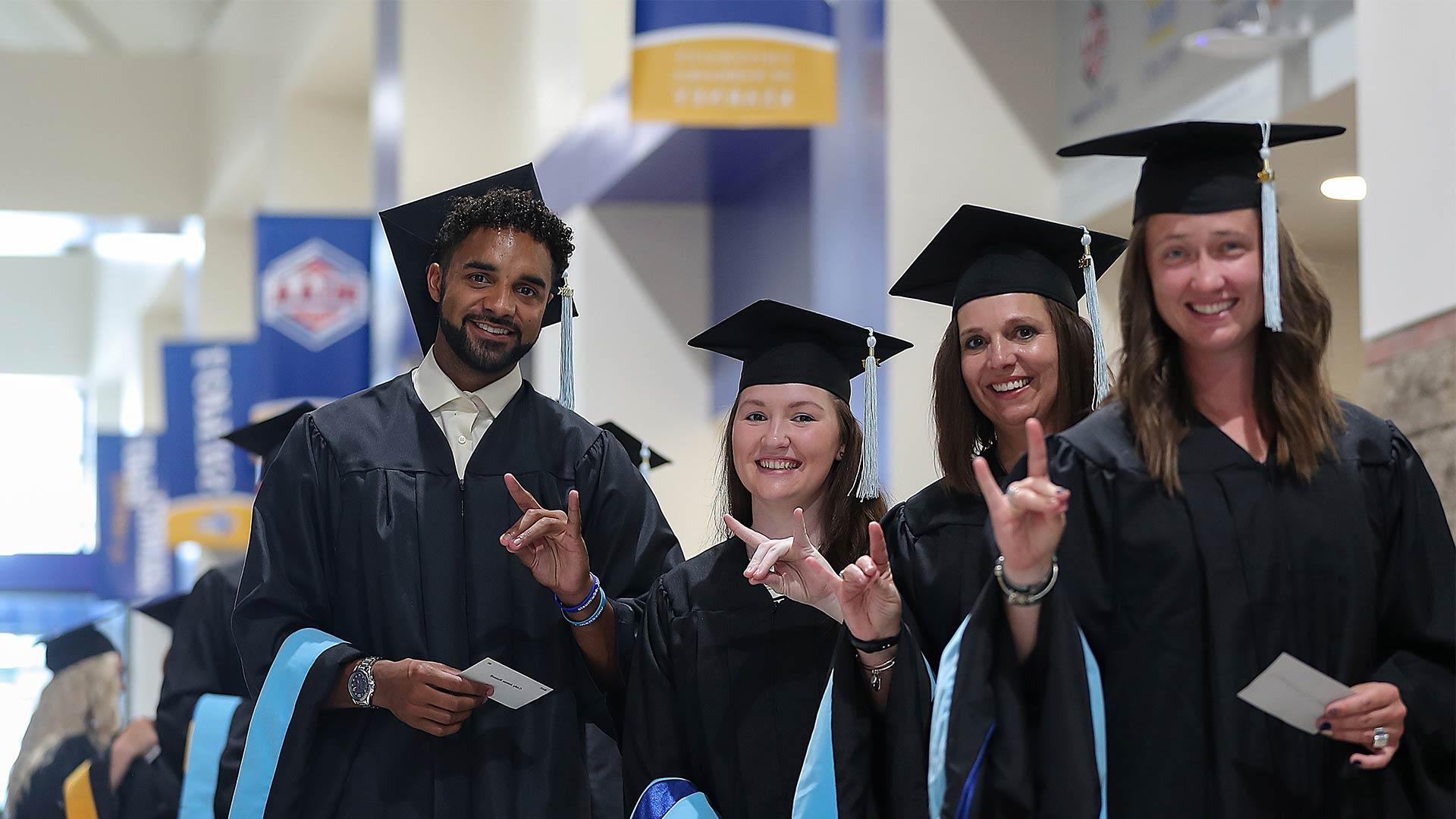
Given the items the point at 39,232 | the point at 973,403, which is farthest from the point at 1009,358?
the point at 39,232

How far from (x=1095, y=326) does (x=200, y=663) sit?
3.83 m

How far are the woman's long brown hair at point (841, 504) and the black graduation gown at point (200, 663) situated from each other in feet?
9.45

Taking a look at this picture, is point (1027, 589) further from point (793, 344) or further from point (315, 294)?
point (315, 294)

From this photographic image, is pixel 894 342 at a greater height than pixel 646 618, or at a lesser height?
greater

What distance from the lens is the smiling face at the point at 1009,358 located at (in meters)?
3.36

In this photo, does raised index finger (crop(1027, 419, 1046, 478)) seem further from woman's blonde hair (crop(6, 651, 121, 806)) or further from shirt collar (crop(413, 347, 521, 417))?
woman's blonde hair (crop(6, 651, 121, 806))

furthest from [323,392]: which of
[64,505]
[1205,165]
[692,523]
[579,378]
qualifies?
[64,505]

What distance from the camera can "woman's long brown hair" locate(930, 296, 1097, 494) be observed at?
11.2ft

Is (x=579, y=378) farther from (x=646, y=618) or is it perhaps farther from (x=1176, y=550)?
(x=1176, y=550)

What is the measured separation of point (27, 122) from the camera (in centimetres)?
1900

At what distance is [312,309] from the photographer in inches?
488

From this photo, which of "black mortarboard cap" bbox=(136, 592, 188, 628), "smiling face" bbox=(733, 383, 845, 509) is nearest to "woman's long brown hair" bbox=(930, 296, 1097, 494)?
"smiling face" bbox=(733, 383, 845, 509)

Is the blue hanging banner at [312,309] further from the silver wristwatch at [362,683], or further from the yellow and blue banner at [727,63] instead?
the silver wristwatch at [362,683]

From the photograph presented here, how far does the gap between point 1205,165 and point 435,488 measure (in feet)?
5.39
